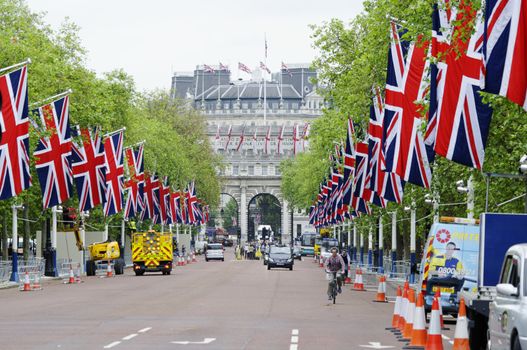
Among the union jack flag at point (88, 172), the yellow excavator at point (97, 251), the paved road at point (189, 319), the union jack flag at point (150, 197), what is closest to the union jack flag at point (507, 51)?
the paved road at point (189, 319)

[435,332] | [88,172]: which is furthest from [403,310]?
[88,172]

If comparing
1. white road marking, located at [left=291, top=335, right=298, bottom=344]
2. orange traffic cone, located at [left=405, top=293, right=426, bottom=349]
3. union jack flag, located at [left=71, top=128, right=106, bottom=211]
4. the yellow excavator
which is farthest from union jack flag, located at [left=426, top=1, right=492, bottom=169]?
the yellow excavator

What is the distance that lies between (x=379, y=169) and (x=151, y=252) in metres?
35.2

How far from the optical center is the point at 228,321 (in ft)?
102

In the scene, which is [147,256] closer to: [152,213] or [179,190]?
[152,213]

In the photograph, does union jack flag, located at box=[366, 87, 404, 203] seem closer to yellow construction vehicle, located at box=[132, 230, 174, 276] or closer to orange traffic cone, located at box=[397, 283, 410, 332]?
orange traffic cone, located at box=[397, 283, 410, 332]

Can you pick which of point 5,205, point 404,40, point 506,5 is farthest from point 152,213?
point 506,5

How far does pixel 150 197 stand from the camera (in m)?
83.4

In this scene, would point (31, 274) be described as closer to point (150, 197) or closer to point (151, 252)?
point (151, 252)

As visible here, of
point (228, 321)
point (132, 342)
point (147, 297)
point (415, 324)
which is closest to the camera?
point (415, 324)

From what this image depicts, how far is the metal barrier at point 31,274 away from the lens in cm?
5294

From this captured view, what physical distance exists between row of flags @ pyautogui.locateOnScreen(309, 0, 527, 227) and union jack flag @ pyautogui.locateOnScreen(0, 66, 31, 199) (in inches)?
456

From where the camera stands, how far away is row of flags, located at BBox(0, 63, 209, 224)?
1686 inches

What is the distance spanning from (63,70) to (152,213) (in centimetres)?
1854
